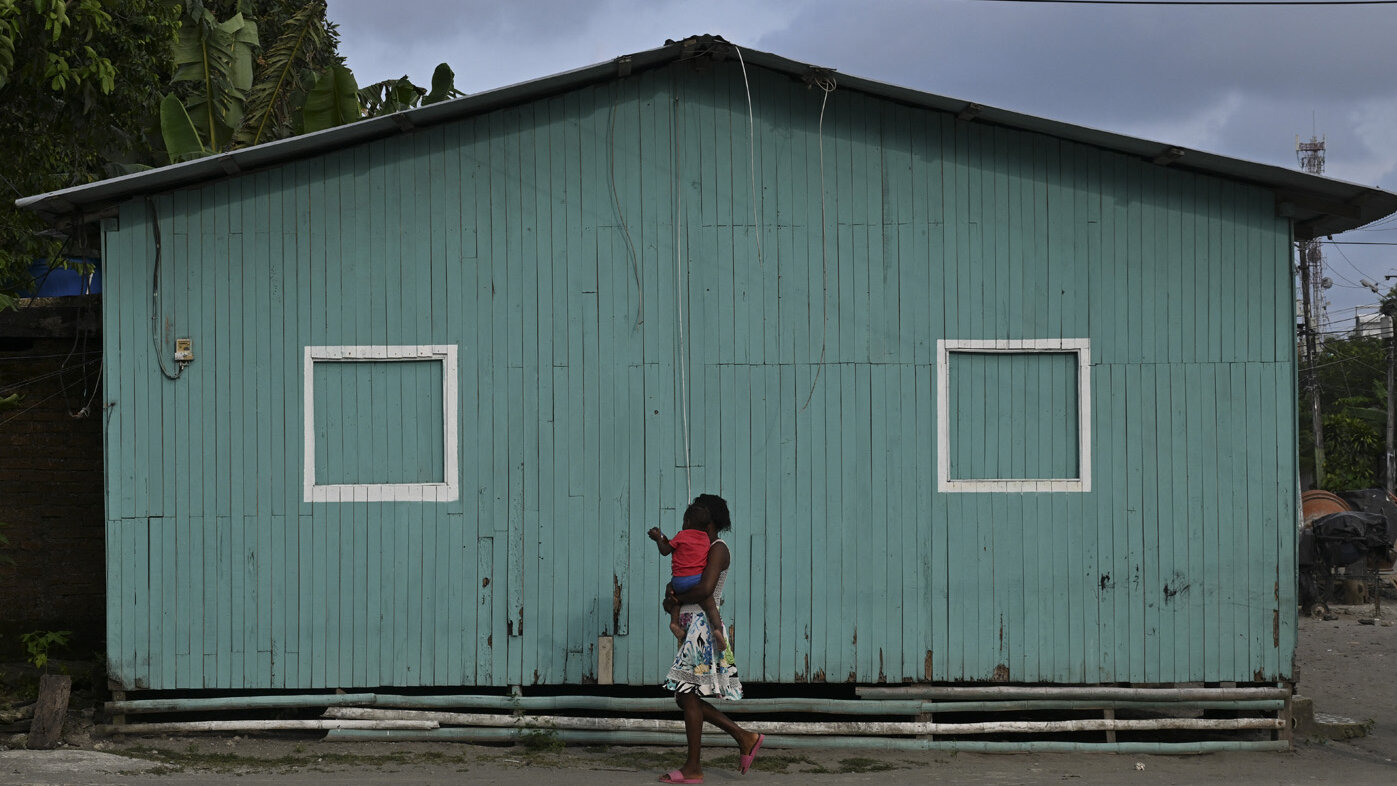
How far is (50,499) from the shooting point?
9711 mm

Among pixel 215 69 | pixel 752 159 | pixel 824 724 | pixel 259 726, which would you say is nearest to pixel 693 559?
pixel 824 724

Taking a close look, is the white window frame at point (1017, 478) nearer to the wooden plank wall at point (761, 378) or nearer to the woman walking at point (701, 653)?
the wooden plank wall at point (761, 378)

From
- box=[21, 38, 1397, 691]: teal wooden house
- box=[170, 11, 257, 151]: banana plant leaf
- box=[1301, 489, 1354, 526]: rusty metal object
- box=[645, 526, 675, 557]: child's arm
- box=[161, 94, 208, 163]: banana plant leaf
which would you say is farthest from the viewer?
box=[1301, 489, 1354, 526]: rusty metal object

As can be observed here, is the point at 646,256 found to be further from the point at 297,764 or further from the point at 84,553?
the point at 84,553

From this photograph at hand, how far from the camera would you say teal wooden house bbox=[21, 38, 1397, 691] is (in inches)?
297

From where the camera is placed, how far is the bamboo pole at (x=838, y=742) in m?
7.50

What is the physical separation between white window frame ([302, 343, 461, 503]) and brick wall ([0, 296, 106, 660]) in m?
3.14

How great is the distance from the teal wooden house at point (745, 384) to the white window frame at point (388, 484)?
3 cm

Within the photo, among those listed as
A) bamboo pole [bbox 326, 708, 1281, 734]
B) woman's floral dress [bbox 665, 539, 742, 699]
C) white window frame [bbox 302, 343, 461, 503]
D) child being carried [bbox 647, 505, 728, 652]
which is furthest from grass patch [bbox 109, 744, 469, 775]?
child being carried [bbox 647, 505, 728, 652]

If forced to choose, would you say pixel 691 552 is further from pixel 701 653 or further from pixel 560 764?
pixel 560 764

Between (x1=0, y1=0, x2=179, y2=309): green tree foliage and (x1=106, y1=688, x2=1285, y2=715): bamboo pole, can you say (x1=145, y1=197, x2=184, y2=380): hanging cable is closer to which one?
(x1=106, y1=688, x2=1285, y2=715): bamboo pole

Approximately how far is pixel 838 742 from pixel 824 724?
0.14 m

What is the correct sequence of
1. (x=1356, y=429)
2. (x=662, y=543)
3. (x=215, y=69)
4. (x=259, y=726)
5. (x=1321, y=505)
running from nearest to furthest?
(x=662, y=543), (x=259, y=726), (x=215, y=69), (x=1321, y=505), (x=1356, y=429)

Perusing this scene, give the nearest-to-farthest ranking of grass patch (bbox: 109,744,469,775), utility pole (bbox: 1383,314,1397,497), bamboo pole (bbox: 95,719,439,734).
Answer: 1. grass patch (bbox: 109,744,469,775)
2. bamboo pole (bbox: 95,719,439,734)
3. utility pole (bbox: 1383,314,1397,497)
